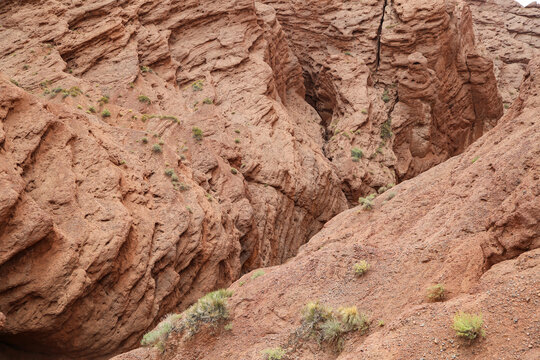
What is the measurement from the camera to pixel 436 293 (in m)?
7.56

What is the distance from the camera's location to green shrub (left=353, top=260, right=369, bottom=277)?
964 centimetres

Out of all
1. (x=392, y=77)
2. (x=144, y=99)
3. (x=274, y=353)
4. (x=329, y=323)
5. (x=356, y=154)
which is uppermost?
(x=144, y=99)

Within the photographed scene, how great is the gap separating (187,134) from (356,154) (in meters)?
14.0

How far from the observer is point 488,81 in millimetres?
37969

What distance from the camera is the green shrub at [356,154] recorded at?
103 ft

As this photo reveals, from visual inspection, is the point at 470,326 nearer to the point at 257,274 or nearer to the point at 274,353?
the point at 274,353

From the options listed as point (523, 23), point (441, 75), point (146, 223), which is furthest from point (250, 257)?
point (523, 23)

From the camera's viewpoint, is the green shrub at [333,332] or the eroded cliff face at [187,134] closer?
the green shrub at [333,332]

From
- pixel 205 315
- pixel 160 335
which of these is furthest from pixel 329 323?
pixel 160 335

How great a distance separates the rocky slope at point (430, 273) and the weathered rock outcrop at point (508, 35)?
40.3 meters

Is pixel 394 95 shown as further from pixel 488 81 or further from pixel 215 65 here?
pixel 215 65

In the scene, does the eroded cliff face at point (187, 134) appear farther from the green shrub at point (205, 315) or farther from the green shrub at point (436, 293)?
the green shrub at point (436, 293)

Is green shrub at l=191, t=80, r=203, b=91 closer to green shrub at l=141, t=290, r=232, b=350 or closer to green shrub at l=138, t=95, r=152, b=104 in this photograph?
green shrub at l=138, t=95, r=152, b=104

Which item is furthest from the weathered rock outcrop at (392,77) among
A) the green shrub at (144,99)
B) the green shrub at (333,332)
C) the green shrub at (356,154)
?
the green shrub at (333,332)
